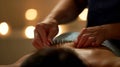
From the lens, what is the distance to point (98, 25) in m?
1.03

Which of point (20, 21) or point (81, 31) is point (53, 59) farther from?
point (20, 21)

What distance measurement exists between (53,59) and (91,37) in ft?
1.51

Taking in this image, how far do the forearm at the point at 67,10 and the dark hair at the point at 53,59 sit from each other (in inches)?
26.3

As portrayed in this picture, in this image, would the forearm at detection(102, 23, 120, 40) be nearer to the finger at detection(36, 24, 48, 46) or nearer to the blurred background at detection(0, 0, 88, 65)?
the finger at detection(36, 24, 48, 46)

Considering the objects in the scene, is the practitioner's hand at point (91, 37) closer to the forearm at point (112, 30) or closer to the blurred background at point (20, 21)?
the forearm at point (112, 30)

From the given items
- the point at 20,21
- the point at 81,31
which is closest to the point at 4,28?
the point at 20,21

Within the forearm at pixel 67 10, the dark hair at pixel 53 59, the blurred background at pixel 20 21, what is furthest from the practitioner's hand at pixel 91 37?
the blurred background at pixel 20 21

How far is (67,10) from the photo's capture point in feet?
3.99

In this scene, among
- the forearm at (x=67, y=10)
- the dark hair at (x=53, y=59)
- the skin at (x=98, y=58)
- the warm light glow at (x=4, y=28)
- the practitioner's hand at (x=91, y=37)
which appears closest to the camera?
the dark hair at (x=53, y=59)

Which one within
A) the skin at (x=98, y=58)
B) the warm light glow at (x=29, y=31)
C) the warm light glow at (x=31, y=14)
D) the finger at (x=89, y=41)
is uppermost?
the finger at (x=89, y=41)

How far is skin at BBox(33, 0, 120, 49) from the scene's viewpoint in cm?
92

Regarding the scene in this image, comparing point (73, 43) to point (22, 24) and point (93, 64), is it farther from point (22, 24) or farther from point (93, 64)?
point (22, 24)

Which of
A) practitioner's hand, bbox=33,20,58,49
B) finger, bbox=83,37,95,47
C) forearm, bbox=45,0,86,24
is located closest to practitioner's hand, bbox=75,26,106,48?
finger, bbox=83,37,95,47

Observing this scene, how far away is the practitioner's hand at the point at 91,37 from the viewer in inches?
35.6
